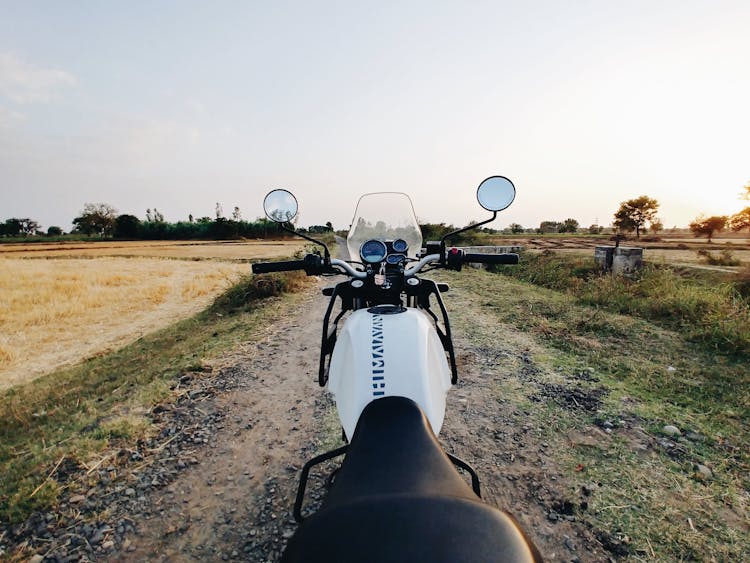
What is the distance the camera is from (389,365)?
1.58 meters

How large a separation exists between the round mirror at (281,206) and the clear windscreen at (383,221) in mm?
634

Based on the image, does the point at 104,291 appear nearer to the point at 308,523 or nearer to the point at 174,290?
the point at 174,290

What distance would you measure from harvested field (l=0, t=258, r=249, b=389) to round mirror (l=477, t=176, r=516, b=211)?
7.92m

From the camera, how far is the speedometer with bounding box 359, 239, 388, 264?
7.18 ft

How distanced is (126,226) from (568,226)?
6623 centimetres

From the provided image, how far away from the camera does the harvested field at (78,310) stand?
7.43 metres

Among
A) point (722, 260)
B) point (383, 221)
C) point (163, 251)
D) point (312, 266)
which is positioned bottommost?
point (722, 260)

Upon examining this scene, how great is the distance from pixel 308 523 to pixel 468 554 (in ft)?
1.24

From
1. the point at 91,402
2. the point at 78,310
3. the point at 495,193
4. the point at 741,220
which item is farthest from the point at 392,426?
the point at 741,220

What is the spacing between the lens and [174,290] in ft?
44.0

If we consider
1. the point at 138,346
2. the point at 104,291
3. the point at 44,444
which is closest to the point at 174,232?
the point at 104,291

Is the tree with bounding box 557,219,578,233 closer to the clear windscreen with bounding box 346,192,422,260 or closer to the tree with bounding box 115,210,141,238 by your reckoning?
the clear windscreen with bounding box 346,192,422,260

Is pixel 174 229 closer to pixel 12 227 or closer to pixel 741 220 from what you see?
pixel 12 227

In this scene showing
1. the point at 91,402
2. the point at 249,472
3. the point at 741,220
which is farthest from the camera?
the point at 741,220
